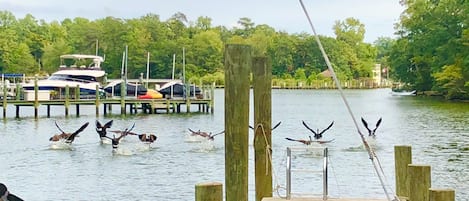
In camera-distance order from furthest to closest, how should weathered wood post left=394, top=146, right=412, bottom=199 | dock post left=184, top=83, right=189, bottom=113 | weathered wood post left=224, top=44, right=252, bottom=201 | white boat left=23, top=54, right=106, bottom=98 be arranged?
1. white boat left=23, top=54, right=106, bottom=98
2. dock post left=184, top=83, right=189, bottom=113
3. weathered wood post left=394, top=146, right=412, bottom=199
4. weathered wood post left=224, top=44, right=252, bottom=201

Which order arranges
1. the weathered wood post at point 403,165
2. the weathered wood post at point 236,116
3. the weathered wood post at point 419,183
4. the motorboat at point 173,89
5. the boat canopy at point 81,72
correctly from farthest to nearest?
the boat canopy at point 81,72
the motorboat at point 173,89
the weathered wood post at point 403,165
the weathered wood post at point 236,116
the weathered wood post at point 419,183

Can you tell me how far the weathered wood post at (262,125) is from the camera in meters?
12.8

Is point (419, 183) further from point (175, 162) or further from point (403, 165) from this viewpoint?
point (175, 162)

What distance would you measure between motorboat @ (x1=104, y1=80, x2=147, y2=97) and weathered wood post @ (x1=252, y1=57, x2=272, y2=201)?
5548 centimetres

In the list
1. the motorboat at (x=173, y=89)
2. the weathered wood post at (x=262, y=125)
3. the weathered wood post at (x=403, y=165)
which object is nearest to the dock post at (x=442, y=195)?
the weathered wood post at (x=403, y=165)

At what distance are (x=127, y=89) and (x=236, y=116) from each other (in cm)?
5920

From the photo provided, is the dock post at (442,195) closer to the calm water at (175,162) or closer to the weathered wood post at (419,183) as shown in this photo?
the weathered wood post at (419,183)

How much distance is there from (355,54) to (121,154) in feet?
460

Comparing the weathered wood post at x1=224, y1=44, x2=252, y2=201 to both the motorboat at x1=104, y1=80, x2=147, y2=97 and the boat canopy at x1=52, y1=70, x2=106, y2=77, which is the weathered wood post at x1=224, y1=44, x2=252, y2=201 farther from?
A: the boat canopy at x1=52, y1=70, x2=106, y2=77

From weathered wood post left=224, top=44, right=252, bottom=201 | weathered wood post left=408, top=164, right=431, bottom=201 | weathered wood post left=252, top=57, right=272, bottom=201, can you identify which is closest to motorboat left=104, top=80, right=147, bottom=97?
weathered wood post left=252, top=57, right=272, bottom=201

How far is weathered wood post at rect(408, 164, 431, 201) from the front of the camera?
10.4 meters

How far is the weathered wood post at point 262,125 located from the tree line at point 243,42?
64.3 meters

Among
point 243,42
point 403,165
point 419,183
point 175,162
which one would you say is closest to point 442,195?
point 419,183

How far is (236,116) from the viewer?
435 inches
